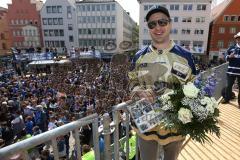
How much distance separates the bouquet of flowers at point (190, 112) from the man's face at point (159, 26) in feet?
2.13

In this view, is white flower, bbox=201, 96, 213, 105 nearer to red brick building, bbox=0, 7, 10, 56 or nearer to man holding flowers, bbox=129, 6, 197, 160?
man holding flowers, bbox=129, 6, 197, 160

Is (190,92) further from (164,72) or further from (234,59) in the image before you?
(234,59)

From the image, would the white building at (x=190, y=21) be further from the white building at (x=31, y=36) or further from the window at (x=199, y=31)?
the white building at (x=31, y=36)

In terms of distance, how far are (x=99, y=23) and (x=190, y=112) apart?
51.8 meters

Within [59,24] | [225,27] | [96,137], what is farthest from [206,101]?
[59,24]

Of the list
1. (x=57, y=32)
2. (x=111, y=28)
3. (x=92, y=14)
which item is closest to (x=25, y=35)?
(x=57, y=32)

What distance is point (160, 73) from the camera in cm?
246

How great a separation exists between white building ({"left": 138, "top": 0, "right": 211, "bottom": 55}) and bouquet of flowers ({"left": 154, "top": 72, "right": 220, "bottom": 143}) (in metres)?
44.8

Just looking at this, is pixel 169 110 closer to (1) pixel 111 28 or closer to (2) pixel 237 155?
(2) pixel 237 155

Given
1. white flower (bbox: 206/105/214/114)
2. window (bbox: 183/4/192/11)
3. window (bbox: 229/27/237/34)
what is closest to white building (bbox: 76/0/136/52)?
window (bbox: 183/4/192/11)

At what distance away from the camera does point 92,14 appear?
170 ft

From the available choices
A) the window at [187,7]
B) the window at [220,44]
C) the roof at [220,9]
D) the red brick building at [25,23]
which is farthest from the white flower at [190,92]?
the red brick building at [25,23]

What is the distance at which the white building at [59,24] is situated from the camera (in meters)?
52.1

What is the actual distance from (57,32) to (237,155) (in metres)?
53.0
